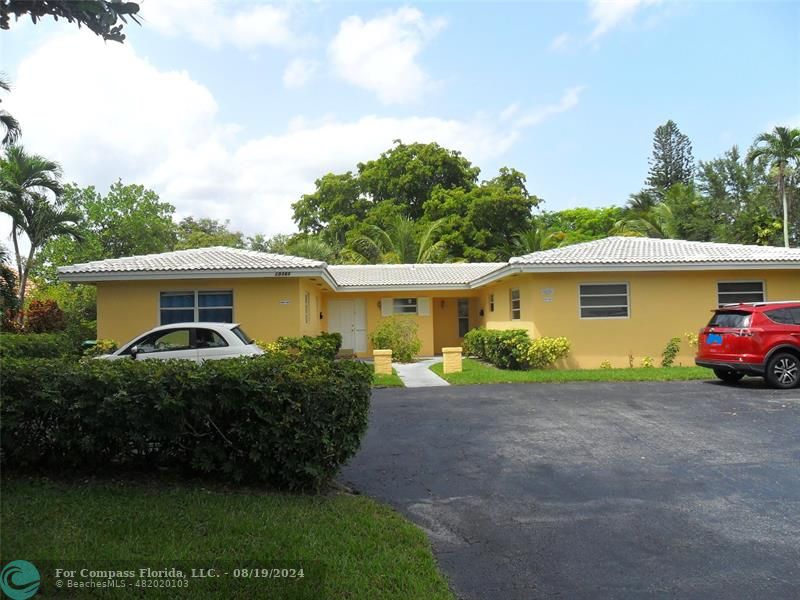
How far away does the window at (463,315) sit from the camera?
25.0m

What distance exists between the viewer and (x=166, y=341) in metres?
11.1

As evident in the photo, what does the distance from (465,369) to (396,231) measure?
54.9 ft

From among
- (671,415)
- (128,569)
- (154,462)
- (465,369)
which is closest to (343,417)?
(154,462)

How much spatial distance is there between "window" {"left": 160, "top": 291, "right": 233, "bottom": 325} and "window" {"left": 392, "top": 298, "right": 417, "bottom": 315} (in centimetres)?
811

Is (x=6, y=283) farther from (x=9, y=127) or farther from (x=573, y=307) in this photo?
(x=573, y=307)

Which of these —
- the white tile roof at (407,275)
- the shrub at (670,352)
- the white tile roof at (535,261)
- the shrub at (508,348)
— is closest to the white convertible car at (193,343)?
the white tile roof at (535,261)

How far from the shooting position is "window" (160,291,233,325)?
1594cm

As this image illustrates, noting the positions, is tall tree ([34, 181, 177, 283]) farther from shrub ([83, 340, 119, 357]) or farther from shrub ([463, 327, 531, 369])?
shrub ([463, 327, 531, 369])

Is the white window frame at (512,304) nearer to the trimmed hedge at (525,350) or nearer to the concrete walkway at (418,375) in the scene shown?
the trimmed hedge at (525,350)

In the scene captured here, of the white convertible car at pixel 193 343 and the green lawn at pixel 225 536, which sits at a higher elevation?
the white convertible car at pixel 193 343

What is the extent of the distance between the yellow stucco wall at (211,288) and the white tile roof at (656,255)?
6188 mm

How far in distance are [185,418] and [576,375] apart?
36.3 feet

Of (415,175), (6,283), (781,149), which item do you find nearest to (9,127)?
(6,283)

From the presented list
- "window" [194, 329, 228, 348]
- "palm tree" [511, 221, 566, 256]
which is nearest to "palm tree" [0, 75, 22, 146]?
"window" [194, 329, 228, 348]
